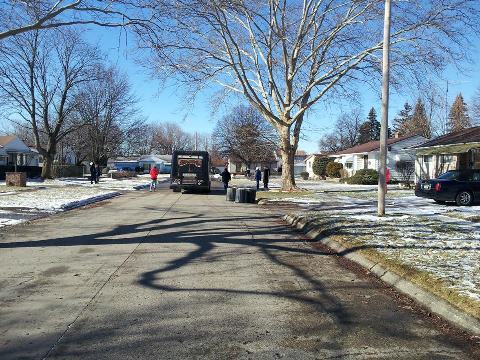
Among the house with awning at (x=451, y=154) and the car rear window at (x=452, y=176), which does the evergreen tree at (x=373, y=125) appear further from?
the car rear window at (x=452, y=176)

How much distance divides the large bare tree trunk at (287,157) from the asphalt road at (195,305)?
1976cm

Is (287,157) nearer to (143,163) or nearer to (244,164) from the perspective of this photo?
(244,164)

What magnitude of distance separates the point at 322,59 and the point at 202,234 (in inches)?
788

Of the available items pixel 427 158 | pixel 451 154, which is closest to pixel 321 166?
pixel 427 158

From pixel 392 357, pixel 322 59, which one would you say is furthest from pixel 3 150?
pixel 392 357

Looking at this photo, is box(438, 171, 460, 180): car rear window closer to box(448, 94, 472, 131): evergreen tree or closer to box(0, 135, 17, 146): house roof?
box(448, 94, 472, 131): evergreen tree

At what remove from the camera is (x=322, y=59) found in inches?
1138

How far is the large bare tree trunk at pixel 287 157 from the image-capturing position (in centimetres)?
2992

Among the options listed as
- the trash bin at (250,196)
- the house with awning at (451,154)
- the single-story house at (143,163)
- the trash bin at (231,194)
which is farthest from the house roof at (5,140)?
the house with awning at (451,154)

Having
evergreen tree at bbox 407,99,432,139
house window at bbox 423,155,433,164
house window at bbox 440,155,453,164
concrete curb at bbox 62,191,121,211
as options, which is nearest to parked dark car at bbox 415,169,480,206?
house window at bbox 440,155,453,164

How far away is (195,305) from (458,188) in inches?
652

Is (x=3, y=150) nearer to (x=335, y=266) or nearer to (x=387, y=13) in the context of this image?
(x=387, y=13)

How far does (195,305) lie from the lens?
19.1ft

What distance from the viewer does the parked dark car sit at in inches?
763
